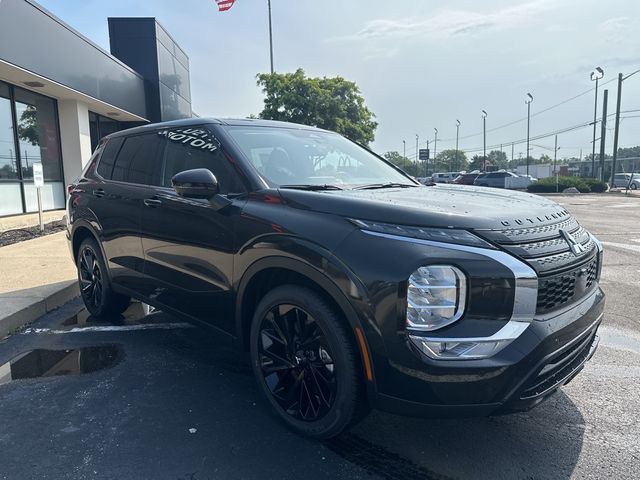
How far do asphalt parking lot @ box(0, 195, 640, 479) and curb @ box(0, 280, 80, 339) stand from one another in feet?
2.40

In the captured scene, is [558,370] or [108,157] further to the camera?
[108,157]

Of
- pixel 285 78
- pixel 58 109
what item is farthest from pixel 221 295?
pixel 285 78

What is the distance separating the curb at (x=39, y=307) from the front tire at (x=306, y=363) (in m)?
3.03

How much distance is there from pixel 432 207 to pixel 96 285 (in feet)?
12.5

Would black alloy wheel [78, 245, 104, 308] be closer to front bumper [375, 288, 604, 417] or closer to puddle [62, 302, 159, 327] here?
puddle [62, 302, 159, 327]

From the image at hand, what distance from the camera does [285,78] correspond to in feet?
105

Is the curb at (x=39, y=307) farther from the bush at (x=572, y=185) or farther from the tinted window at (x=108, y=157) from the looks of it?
the bush at (x=572, y=185)

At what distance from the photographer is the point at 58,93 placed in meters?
Result: 13.7

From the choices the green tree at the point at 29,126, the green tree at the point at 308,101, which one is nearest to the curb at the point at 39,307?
the green tree at the point at 29,126

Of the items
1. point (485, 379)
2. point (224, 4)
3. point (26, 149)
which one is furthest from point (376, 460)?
point (224, 4)

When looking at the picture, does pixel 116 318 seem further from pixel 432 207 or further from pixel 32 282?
pixel 432 207

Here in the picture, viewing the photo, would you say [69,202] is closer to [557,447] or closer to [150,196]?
[150,196]

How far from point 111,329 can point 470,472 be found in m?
3.62

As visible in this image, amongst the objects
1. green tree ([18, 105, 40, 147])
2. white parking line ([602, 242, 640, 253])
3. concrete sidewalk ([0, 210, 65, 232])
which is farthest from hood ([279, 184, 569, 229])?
green tree ([18, 105, 40, 147])
